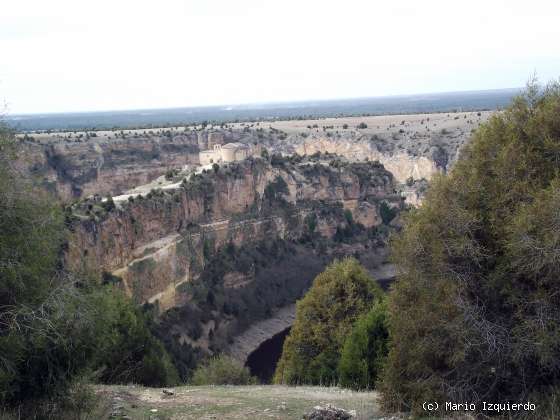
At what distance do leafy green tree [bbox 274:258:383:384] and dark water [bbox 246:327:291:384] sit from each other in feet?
25.5

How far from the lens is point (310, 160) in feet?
147

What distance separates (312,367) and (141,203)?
14922mm

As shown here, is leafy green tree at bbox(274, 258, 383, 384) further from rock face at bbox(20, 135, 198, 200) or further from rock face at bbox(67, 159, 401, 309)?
rock face at bbox(20, 135, 198, 200)

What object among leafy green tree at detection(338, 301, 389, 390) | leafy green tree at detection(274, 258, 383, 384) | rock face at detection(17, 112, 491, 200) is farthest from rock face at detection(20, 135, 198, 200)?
leafy green tree at detection(338, 301, 389, 390)

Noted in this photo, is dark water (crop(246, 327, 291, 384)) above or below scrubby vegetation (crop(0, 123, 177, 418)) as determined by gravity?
below

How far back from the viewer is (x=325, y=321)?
17.0 m

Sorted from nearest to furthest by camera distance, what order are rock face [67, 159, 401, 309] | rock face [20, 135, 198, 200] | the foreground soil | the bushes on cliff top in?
the bushes on cliff top
the foreground soil
rock face [67, 159, 401, 309]
rock face [20, 135, 198, 200]

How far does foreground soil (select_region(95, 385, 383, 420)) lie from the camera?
7.91 metres

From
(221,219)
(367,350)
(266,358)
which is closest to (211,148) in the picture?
(221,219)

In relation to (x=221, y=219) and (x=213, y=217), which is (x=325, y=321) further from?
(x=221, y=219)

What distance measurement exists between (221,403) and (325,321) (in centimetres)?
846

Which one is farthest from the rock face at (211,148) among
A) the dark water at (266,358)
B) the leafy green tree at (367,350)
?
the leafy green tree at (367,350)

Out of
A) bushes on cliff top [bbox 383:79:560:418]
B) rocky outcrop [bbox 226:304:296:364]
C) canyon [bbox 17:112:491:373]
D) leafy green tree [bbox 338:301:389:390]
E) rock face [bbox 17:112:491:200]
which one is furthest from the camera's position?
rock face [bbox 17:112:491:200]

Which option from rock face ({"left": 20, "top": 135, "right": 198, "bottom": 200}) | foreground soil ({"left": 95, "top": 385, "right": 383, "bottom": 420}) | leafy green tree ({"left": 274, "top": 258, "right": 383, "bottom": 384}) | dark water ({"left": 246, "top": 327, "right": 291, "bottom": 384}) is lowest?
dark water ({"left": 246, "top": 327, "right": 291, "bottom": 384})
